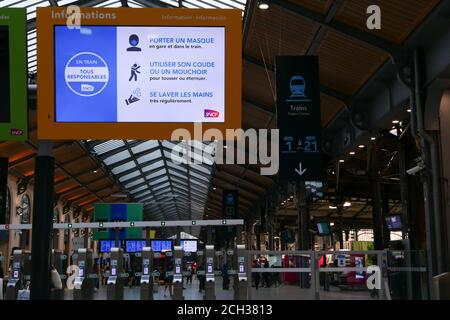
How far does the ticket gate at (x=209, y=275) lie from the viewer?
12.4 metres

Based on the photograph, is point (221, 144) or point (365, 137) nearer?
point (365, 137)

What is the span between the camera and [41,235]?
8086 mm

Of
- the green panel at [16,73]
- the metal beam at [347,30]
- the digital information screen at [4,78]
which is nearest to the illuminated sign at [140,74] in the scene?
the green panel at [16,73]

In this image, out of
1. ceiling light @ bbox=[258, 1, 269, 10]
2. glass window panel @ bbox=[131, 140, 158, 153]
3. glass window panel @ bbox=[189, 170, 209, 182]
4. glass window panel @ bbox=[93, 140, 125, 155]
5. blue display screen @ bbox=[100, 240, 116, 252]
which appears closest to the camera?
ceiling light @ bbox=[258, 1, 269, 10]

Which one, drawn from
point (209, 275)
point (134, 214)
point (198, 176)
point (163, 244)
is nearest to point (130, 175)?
point (198, 176)

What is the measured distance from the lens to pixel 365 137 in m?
16.1

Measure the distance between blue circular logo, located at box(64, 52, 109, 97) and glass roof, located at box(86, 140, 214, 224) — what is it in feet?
58.5

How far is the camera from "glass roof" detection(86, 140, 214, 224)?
29.5m

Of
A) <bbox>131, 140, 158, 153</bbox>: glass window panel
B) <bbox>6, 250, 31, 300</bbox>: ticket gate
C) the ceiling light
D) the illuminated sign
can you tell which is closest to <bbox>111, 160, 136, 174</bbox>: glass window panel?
<bbox>131, 140, 158, 153</bbox>: glass window panel

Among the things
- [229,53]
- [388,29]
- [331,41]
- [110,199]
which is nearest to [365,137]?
[331,41]

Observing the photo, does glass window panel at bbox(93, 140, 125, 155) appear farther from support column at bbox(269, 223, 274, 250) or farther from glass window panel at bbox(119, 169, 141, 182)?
support column at bbox(269, 223, 274, 250)

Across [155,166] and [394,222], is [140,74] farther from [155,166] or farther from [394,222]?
[155,166]
